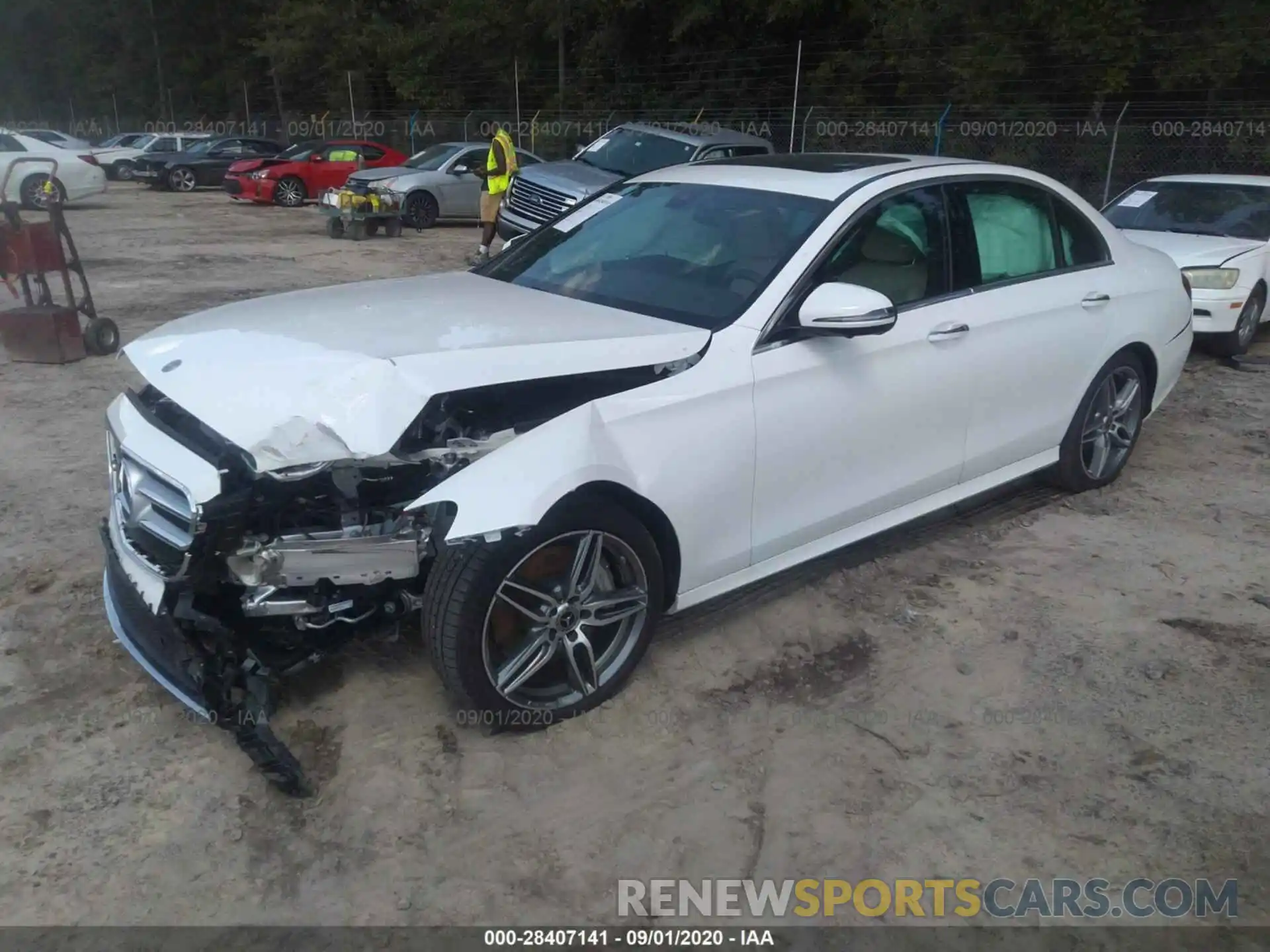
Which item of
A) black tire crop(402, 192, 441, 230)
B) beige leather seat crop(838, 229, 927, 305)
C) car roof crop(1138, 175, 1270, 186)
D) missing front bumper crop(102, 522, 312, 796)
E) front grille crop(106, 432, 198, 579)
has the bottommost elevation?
black tire crop(402, 192, 441, 230)

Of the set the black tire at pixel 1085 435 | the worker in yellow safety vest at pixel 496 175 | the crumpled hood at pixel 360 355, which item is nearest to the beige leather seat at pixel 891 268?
the crumpled hood at pixel 360 355

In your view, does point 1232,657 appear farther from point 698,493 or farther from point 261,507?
point 261,507

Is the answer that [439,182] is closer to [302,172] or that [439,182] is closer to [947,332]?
[302,172]

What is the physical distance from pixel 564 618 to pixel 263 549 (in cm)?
92

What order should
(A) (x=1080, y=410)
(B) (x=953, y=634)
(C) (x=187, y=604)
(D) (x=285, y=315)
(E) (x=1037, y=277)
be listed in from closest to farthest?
(C) (x=187, y=604) → (D) (x=285, y=315) → (B) (x=953, y=634) → (E) (x=1037, y=277) → (A) (x=1080, y=410)

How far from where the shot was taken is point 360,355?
308 centimetres

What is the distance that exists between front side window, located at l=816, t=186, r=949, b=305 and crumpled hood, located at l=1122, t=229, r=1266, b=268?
4.56 m

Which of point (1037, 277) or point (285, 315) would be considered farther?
point (1037, 277)

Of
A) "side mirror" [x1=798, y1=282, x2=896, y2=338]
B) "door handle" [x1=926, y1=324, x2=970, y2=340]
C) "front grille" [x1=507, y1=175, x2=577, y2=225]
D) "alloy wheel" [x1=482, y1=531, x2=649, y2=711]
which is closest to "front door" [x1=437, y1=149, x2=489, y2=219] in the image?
"front grille" [x1=507, y1=175, x2=577, y2=225]

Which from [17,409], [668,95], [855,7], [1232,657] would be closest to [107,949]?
[1232,657]

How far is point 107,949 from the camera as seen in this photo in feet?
8.13

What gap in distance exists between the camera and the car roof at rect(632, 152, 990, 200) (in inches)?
161

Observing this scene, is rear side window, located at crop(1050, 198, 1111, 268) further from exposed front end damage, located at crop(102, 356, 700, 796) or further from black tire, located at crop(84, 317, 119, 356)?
black tire, located at crop(84, 317, 119, 356)

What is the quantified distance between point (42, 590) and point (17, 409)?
115 inches
